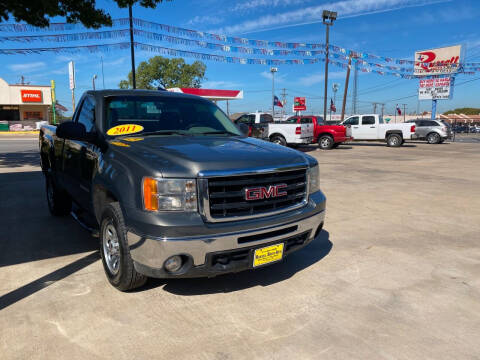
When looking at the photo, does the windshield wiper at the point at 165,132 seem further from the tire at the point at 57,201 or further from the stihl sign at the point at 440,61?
the stihl sign at the point at 440,61

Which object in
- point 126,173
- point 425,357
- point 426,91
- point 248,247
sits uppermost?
point 426,91

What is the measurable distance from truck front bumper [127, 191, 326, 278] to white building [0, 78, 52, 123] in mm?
45198

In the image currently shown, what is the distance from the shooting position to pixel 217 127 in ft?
14.0

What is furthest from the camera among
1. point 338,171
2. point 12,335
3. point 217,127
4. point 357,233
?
Answer: point 338,171

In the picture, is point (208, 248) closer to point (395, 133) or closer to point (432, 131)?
point (395, 133)

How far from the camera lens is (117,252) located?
124 inches

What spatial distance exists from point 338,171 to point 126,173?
924 centimetres

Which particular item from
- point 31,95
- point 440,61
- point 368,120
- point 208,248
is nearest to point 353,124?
point 368,120

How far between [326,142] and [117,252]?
60.8 feet

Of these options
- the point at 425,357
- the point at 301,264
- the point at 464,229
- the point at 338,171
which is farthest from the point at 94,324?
the point at 338,171

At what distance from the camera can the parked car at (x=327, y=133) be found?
790 inches

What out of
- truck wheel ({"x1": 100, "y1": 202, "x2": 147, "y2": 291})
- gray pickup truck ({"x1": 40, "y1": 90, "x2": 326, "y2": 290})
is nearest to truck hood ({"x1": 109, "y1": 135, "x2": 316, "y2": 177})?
gray pickup truck ({"x1": 40, "y1": 90, "x2": 326, "y2": 290})

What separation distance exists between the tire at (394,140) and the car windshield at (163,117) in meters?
19.9

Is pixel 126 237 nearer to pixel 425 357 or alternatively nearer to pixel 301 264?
pixel 301 264
